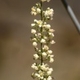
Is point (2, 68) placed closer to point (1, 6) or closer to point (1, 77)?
point (1, 77)

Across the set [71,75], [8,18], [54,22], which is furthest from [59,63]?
[8,18]

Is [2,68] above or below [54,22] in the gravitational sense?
below

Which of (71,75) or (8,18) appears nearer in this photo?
(8,18)

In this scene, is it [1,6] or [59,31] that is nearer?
[1,6]

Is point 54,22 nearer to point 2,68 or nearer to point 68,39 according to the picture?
point 68,39

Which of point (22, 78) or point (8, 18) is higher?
point (8, 18)

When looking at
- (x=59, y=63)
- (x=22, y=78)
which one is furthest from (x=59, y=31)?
(x=22, y=78)
